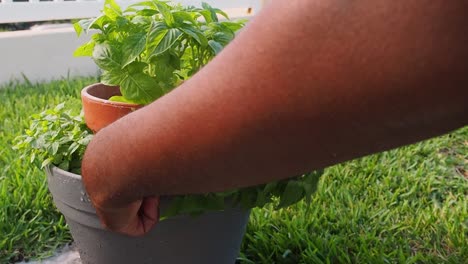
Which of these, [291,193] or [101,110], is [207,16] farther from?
[291,193]

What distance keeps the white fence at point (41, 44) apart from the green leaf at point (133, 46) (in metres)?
2.72

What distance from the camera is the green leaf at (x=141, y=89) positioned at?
1.34 meters

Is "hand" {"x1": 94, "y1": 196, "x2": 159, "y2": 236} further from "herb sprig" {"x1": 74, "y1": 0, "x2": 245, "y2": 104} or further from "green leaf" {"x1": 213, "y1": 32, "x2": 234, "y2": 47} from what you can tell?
"green leaf" {"x1": 213, "y1": 32, "x2": 234, "y2": 47}

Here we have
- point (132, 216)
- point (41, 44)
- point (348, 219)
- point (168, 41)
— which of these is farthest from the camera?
point (41, 44)

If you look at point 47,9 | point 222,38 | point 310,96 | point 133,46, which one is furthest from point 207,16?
point 47,9

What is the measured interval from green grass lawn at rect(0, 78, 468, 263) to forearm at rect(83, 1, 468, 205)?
3.36 ft

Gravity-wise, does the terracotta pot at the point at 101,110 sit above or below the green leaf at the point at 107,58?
below

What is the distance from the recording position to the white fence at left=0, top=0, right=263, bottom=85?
3.81 meters

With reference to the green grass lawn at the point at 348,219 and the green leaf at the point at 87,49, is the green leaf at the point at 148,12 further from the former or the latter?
the green grass lawn at the point at 348,219

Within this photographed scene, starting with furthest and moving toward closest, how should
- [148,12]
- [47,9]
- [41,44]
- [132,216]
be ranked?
[47,9] → [41,44] → [148,12] → [132,216]

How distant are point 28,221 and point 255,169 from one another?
1366 millimetres

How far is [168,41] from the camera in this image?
1.30 m

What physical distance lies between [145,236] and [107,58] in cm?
44

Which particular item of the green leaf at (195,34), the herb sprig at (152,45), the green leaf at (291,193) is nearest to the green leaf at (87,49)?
the herb sprig at (152,45)
